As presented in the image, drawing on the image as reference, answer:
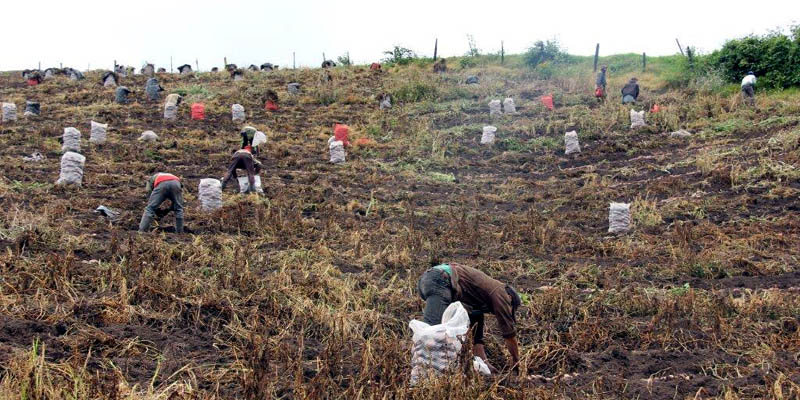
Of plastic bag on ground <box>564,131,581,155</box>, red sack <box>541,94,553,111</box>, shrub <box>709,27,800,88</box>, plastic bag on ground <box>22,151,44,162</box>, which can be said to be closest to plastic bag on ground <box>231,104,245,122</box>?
plastic bag on ground <box>22,151,44,162</box>

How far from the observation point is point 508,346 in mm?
4934

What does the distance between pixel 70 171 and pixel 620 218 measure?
27.2 ft

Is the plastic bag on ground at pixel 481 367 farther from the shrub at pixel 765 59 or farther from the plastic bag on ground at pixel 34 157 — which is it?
the shrub at pixel 765 59

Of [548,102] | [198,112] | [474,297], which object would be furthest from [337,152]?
[474,297]

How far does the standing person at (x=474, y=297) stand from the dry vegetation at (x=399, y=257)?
31 cm

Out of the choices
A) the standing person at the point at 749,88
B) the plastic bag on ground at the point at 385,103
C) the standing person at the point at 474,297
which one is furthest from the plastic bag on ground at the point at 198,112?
the standing person at the point at 474,297

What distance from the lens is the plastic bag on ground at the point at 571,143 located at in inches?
581

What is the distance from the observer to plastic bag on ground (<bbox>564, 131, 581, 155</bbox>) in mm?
14766

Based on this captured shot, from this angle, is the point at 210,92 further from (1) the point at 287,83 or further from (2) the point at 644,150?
(2) the point at 644,150

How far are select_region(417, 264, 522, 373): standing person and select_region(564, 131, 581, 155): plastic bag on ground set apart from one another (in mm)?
10209

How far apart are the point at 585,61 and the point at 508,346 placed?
80.2 feet

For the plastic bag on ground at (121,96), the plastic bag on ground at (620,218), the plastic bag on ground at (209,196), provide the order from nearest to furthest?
the plastic bag on ground at (620,218) → the plastic bag on ground at (209,196) → the plastic bag on ground at (121,96)

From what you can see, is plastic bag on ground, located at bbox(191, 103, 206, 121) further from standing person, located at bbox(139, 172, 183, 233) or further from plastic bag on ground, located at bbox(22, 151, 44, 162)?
standing person, located at bbox(139, 172, 183, 233)

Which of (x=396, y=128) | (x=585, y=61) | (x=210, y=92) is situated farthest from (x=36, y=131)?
(x=585, y=61)
